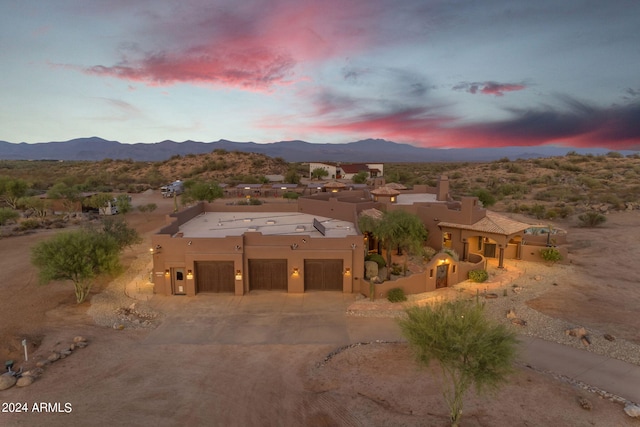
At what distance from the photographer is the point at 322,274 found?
21.6 m

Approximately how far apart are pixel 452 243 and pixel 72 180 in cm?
8640

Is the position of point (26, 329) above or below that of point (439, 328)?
below

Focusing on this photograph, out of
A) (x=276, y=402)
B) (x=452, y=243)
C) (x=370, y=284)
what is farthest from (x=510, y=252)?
(x=276, y=402)

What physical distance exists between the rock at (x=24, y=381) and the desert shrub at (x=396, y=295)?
15333 mm

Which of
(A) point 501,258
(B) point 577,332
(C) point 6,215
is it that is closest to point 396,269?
(A) point 501,258

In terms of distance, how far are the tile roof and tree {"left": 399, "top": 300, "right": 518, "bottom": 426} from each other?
1621 cm

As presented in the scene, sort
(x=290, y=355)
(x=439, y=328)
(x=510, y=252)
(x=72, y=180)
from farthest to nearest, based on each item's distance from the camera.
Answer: (x=72, y=180) → (x=510, y=252) → (x=290, y=355) → (x=439, y=328)

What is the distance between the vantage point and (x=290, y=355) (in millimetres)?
14922

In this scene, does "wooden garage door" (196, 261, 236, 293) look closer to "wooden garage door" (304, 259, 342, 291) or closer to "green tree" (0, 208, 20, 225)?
"wooden garage door" (304, 259, 342, 291)

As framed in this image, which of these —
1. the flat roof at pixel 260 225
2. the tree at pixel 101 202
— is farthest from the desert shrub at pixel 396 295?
the tree at pixel 101 202

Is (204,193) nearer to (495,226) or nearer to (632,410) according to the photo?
(495,226)

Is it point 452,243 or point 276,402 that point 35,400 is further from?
point 452,243

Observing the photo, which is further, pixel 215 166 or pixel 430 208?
pixel 215 166

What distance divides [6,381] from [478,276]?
22.4 meters
